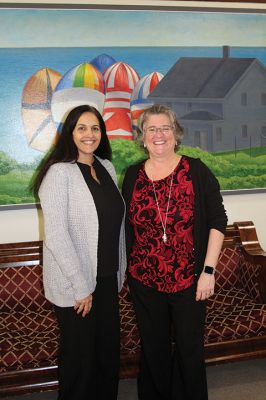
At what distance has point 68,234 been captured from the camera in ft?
5.60

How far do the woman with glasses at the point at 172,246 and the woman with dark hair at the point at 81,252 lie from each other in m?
0.12

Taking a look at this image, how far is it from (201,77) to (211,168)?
0.64m

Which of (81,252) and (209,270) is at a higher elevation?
(81,252)

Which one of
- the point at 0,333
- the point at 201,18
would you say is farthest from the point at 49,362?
the point at 201,18

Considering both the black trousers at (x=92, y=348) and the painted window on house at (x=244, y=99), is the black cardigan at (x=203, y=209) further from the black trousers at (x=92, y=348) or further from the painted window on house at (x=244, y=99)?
the painted window on house at (x=244, y=99)

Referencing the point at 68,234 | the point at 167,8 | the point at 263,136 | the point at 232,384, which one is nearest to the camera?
the point at 68,234

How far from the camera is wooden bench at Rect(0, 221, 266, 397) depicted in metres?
2.14

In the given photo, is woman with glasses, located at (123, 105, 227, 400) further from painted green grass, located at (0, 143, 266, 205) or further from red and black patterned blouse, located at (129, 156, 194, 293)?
painted green grass, located at (0, 143, 266, 205)

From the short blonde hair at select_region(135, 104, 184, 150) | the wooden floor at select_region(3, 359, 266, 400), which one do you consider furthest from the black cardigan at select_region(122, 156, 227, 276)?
the wooden floor at select_region(3, 359, 266, 400)

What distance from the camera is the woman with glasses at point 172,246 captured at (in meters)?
1.83

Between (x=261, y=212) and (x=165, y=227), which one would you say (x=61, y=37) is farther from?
(x=261, y=212)

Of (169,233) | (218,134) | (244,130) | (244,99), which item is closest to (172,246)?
(169,233)

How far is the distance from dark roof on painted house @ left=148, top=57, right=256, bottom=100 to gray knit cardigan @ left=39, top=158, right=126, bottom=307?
1.33 meters

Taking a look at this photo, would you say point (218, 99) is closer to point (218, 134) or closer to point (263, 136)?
point (218, 134)
